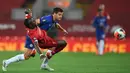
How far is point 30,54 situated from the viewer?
55.3ft

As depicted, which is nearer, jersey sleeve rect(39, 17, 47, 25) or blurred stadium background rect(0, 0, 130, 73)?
jersey sleeve rect(39, 17, 47, 25)

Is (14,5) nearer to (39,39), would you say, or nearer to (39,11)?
(39,11)

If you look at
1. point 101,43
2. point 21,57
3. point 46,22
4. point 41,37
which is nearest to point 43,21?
point 46,22

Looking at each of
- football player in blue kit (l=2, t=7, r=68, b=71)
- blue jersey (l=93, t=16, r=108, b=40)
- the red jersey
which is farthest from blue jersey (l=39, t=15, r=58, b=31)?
blue jersey (l=93, t=16, r=108, b=40)

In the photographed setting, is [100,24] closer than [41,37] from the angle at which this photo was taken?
No

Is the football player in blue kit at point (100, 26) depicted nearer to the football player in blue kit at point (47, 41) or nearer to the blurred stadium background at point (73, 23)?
the blurred stadium background at point (73, 23)

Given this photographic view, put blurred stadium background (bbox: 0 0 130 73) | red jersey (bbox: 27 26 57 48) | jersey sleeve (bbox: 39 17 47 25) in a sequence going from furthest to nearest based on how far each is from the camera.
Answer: blurred stadium background (bbox: 0 0 130 73), jersey sleeve (bbox: 39 17 47 25), red jersey (bbox: 27 26 57 48)

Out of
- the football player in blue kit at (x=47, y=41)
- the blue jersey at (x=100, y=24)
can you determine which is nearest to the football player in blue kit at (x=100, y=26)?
the blue jersey at (x=100, y=24)

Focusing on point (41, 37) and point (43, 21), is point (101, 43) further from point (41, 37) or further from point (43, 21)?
point (41, 37)

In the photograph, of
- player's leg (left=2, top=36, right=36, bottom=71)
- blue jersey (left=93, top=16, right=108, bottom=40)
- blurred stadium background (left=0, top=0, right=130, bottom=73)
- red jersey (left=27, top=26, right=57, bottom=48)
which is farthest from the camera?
blurred stadium background (left=0, top=0, right=130, bottom=73)

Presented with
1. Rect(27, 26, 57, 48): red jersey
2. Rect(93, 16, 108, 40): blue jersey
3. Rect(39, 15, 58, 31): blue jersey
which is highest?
Rect(93, 16, 108, 40): blue jersey

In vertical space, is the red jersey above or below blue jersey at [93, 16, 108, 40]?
below

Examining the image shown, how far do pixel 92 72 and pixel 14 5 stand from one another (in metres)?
13.9

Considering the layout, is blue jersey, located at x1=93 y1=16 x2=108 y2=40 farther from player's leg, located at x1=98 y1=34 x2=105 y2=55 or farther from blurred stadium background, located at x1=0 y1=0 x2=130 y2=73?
blurred stadium background, located at x1=0 y1=0 x2=130 y2=73
